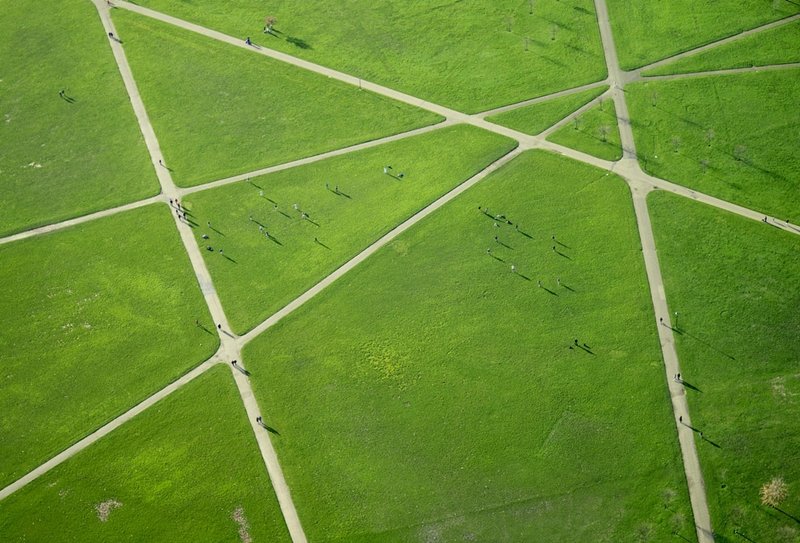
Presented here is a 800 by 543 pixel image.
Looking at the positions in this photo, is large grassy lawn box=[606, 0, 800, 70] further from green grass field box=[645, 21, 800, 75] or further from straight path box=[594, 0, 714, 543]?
green grass field box=[645, 21, 800, 75]

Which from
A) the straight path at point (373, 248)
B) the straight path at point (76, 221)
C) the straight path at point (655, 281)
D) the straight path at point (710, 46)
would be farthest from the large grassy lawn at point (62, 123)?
the straight path at point (710, 46)

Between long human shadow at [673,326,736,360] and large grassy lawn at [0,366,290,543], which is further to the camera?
long human shadow at [673,326,736,360]

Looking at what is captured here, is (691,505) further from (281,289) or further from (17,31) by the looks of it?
(17,31)

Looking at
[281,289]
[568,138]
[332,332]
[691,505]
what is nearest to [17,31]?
[281,289]

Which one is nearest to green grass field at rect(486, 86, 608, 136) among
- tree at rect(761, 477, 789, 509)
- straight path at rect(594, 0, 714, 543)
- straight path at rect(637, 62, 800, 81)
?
straight path at rect(594, 0, 714, 543)

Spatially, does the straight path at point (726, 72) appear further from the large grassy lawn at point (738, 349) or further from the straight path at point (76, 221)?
the straight path at point (76, 221)

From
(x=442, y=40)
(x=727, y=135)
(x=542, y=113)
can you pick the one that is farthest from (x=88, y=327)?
(x=727, y=135)

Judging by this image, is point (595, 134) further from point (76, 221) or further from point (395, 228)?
point (76, 221)
